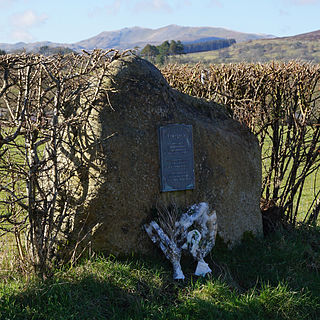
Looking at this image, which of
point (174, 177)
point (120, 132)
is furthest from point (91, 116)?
point (174, 177)

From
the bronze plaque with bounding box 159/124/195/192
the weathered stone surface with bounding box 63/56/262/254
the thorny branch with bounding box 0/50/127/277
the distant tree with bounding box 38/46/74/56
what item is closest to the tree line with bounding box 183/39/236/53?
the weathered stone surface with bounding box 63/56/262/254

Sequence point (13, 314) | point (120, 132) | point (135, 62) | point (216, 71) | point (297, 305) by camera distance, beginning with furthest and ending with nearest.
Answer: point (216, 71) < point (135, 62) < point (120, 132) < point (297, 305) < point (13, 314)

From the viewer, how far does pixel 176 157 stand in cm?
539

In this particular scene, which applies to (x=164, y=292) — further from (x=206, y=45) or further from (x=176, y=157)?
(x=206, y=45)

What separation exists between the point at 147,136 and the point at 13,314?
2.38 m

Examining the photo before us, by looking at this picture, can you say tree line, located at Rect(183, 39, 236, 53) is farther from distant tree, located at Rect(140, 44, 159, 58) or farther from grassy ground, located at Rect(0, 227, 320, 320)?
grassy ground, located at Rect(0, 227, 320, 320)

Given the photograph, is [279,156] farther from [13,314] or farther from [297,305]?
[13,314]

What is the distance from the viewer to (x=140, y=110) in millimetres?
5195

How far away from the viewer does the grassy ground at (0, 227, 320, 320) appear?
416 cm

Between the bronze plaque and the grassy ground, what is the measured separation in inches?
35.9

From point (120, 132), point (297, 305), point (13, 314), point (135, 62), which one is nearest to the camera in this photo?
point (13, 314)

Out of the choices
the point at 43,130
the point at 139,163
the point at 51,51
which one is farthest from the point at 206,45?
the point at 43,130

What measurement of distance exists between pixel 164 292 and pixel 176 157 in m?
1.61

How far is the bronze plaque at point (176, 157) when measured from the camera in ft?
17.4
